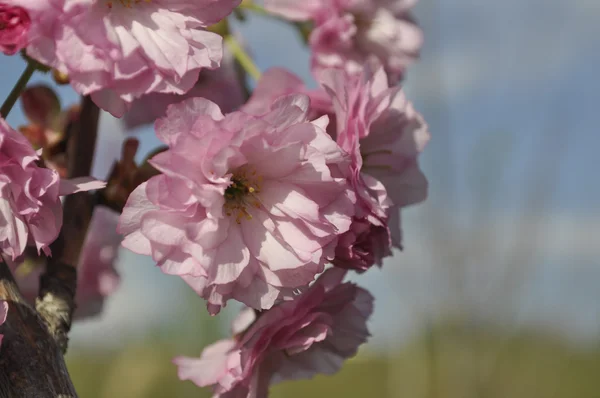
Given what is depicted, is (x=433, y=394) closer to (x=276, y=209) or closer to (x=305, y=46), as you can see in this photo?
(x=305, y=46)

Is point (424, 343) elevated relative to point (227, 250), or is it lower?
lower

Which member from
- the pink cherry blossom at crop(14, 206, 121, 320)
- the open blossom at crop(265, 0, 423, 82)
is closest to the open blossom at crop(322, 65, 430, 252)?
the open blossom at crop(265, 0, 423, 82)

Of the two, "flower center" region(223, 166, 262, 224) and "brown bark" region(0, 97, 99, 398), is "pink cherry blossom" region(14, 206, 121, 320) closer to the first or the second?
"brown bark" region(0, 97, 99, 398)

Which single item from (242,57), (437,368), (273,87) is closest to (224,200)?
(273,87)

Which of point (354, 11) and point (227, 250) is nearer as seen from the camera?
point (227, 250)

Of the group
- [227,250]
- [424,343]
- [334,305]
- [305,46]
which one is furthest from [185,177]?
[424,343]

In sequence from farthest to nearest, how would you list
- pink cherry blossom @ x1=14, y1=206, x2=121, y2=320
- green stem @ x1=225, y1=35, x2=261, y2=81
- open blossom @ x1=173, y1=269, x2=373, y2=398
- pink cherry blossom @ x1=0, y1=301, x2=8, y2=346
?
pink cherry blossom @ x1=14, y1=206, x2=121, y2=320, green stem @ x1=225, y1=35, x2=261, y2=81, open blossom @ x1=173, y1=269, x2=373, y2=398, pink cherry blossom @ x1=0, y1=301, x2=8, y2=346

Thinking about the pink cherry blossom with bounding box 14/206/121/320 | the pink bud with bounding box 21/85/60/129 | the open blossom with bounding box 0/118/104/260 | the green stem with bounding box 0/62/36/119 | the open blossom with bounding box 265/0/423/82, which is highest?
the green stem with bounding box 0/62/36/119
